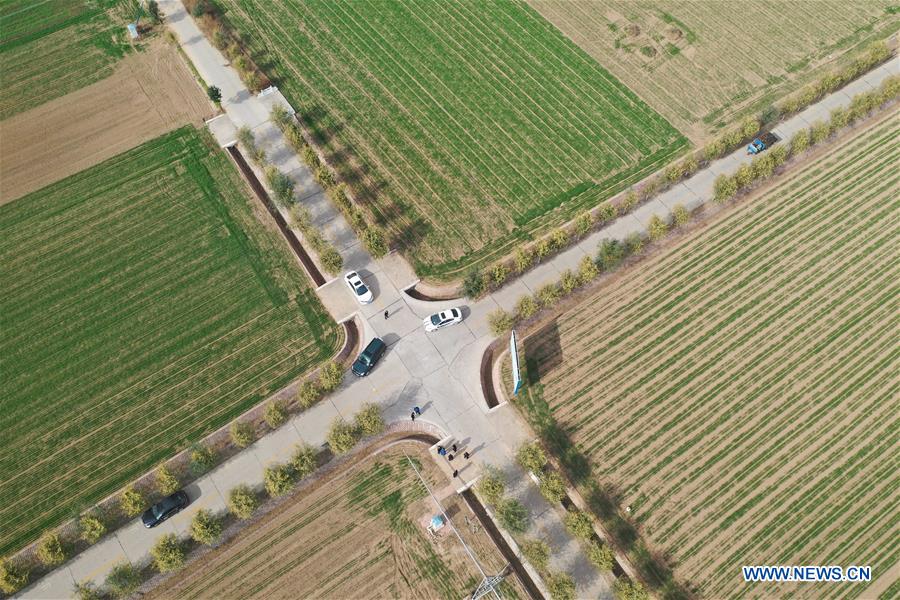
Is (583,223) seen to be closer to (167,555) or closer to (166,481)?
(166,481)

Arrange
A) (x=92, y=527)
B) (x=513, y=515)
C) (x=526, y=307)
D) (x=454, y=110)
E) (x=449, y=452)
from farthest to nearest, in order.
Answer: (x=454, y=110) → (x=526, y=307) → (x=449, y=452) → (x=513, y=515) → (x=92, y=527)

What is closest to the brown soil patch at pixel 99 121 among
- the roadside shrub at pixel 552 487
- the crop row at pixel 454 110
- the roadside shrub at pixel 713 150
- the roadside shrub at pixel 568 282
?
the crop row at pixel 454 110

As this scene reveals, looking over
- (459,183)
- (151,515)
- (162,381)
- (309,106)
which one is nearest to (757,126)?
(459,183)

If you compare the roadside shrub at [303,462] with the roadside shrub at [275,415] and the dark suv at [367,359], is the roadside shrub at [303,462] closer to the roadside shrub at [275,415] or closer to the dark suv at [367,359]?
the roadside shrub at [275,415]

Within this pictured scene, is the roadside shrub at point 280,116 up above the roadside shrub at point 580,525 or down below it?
above

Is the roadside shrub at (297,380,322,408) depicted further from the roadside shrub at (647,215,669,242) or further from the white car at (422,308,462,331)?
the roadside shrub at (647,215,669,242)

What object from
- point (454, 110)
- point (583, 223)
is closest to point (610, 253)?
point (583, 223)

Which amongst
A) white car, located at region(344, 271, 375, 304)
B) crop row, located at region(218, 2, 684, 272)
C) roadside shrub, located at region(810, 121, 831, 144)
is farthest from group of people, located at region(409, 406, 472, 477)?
roadside shrub, located at region(810, 121, 831, 144)
